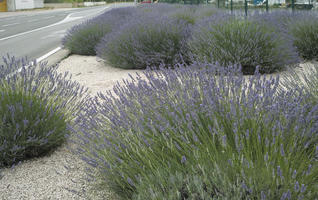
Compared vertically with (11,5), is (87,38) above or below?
below

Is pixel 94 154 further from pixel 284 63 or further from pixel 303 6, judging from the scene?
pixel 303 6

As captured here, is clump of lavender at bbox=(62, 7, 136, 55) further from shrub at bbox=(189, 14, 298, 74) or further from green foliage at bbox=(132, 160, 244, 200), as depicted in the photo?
green foliage at bbox=(132, 160, 244, 200)

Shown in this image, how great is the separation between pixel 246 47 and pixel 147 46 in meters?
2.09

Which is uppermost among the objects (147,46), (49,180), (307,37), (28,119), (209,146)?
(307,37)

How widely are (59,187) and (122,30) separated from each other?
576cm

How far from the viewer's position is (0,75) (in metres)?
3.66

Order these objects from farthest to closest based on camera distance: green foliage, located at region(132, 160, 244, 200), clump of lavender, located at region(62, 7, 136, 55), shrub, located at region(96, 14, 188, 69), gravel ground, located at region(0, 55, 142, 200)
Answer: clump of lavender, located at region(62, 7, 136, 55), shrub, located at region(96, 14, 188, 69), gravel ground, located at region(0, 55, 142, 200), green foliage, located at region(132, 160, 244, 200)

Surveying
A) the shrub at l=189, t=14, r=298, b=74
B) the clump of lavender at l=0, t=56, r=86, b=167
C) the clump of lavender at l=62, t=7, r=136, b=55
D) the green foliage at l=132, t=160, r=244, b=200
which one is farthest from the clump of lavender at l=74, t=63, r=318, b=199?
the clump of lavender at l=62, t=7, r=136, b=55

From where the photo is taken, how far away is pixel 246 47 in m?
6.03

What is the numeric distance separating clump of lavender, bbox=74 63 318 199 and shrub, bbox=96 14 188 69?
4042 mm

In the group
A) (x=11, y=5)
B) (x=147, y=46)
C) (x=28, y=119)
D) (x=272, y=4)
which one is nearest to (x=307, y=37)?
(x=147, y=46)

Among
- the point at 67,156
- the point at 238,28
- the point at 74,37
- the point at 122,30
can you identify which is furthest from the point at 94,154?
the point at 74,37

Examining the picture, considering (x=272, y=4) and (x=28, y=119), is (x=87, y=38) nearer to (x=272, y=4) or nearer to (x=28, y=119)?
(x=272, y=4)

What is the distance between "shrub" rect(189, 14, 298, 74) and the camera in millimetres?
6047
